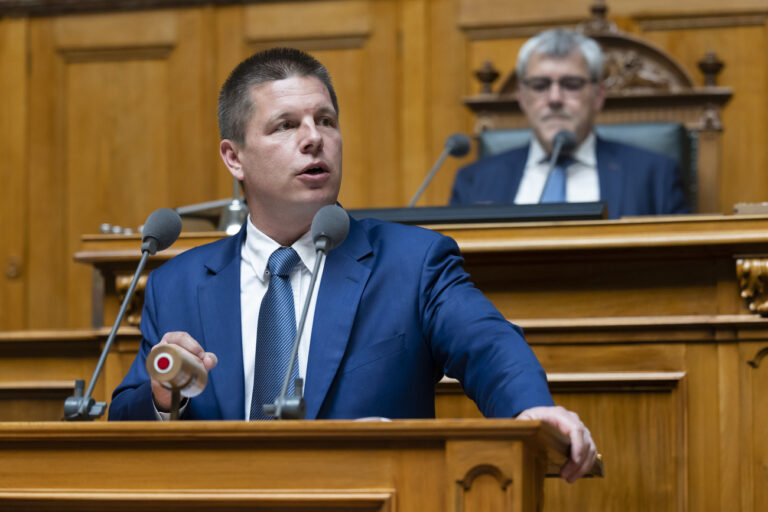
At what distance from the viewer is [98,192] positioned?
4.50 metres

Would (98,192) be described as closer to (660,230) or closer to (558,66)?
(558,66)

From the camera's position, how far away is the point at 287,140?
192 cm

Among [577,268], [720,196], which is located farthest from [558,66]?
[577,268]

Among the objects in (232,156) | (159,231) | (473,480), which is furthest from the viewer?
(232,156)

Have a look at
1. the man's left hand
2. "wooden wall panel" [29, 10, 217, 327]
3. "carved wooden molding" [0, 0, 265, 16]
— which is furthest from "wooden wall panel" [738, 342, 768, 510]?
"carved wooden molding" [0, 0, 265, 16]

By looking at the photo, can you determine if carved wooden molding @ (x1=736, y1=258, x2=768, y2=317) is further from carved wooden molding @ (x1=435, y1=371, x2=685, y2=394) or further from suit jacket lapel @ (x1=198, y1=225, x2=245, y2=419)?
suit jacket lapel @ (x1=198, y1=225, x2=245, y2=419)

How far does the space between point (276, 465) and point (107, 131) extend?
3439 millimetres

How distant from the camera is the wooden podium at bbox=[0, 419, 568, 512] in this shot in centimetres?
122

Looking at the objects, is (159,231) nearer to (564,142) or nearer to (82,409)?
(82,409)

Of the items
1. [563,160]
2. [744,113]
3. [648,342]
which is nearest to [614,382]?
[648,342]

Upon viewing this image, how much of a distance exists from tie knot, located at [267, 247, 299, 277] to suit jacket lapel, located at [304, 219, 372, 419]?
0.06m

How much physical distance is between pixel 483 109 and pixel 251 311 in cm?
219

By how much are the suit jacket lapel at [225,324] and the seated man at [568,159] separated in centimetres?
162

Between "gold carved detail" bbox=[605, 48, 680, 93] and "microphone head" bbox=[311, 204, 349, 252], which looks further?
"gold carved detail" bbox=[605, 48, 680, 93]
